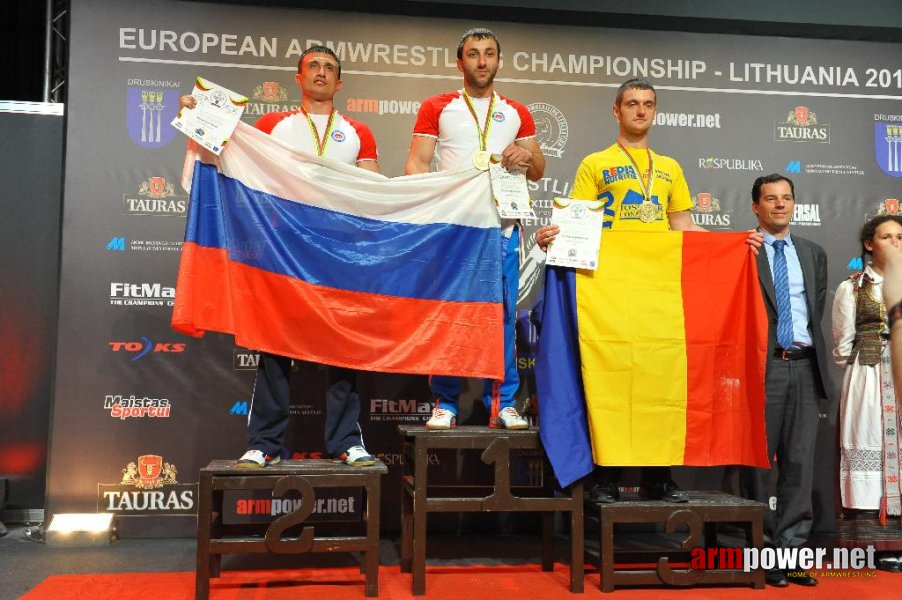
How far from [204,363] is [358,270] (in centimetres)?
142

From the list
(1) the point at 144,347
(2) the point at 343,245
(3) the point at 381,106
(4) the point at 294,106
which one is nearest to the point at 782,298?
(2) the point at 343,245

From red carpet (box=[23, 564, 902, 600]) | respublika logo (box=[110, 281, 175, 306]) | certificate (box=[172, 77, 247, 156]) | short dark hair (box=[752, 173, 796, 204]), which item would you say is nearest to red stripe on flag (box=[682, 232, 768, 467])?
short dark hair (box=[752, 173, 796, 204])

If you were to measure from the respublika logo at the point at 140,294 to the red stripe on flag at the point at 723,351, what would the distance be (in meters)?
2.71

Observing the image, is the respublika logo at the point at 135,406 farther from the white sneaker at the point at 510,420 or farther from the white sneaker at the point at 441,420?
Answer: the white sneaker at the point at 510,420

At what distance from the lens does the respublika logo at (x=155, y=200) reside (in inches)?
168

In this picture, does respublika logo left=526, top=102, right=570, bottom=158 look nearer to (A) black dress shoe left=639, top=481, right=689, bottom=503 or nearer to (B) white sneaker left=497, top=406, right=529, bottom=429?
(B) white sneaker left=497, top=406, right=529, bottom=429

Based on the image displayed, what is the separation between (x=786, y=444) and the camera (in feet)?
11.3

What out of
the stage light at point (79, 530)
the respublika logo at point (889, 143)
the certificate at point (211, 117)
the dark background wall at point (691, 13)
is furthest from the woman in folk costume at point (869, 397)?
the stage light at point (79, 530)

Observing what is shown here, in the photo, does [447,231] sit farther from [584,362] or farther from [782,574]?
[782,574]

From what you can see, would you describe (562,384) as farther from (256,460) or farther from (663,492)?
(256,460)

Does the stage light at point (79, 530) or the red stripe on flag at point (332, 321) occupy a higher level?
the red stripe on flag at point (332, 321)

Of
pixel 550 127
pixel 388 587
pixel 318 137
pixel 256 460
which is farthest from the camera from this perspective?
pixel 550 127

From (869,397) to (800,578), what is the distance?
99 cm

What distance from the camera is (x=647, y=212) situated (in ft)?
11.3
